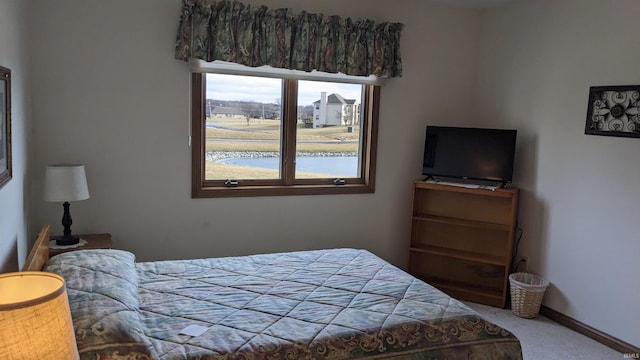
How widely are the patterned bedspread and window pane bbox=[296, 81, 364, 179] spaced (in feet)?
4.88

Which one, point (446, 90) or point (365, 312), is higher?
point (446, 90)

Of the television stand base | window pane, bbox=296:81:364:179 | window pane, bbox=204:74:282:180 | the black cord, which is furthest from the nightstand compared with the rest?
the black cord

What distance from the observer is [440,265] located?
4.23m

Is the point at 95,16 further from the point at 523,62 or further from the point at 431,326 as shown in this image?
the point at 523,62

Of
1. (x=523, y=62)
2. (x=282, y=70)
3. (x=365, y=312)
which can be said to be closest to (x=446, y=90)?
(x=523, y=62)

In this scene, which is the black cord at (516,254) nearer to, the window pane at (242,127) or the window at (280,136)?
the window at (280,136)

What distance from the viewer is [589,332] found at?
3.30 meters

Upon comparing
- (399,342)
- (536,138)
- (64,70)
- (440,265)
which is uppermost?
(64,70)

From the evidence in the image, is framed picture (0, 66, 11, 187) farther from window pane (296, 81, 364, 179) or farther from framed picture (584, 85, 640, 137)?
framed picture (584, 85, 640, 137)

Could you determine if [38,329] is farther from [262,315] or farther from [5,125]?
[5,125]

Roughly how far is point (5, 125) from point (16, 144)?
1.45ft

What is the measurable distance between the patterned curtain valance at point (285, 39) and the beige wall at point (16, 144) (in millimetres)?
964

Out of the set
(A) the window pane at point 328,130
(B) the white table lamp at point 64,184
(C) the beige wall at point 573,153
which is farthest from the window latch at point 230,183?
(C) the beige wall at point 573,153

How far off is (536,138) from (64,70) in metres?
3.43
